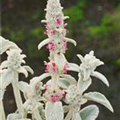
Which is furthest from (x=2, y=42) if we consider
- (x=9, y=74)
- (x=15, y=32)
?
(x=15, y=32)

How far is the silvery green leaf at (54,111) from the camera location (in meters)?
0.85

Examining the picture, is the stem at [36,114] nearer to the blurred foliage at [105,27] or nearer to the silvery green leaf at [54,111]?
the silvery green leaf at [54,111]

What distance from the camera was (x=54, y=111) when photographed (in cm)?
85

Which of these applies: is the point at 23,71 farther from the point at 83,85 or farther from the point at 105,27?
the point at 105,27

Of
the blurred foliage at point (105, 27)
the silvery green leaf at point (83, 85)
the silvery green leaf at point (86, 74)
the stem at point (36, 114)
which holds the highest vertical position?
the blurred foliage at point (105, 27)

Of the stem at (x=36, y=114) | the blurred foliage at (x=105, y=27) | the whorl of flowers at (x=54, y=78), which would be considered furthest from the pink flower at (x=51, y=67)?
the blurred foliage at (x=105, y=27)

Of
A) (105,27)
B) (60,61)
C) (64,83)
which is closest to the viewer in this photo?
(60,61)

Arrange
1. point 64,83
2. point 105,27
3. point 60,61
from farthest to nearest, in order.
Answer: point 105,27
point 64,83
point 60,61

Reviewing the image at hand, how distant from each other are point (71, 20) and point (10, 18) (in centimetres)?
50

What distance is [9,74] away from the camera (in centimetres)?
87

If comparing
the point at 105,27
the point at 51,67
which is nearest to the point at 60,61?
the point at 51,67

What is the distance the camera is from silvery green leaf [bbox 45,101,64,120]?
2.78ft

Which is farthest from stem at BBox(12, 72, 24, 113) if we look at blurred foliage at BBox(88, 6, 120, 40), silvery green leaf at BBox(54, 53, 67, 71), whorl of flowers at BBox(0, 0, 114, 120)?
blurred foliage at BBox(88, 6, 120, 40)

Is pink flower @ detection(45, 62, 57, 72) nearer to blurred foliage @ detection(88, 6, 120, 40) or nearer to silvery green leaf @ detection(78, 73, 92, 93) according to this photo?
silvery green leaf @ detection(78, 73, 92, 93)
